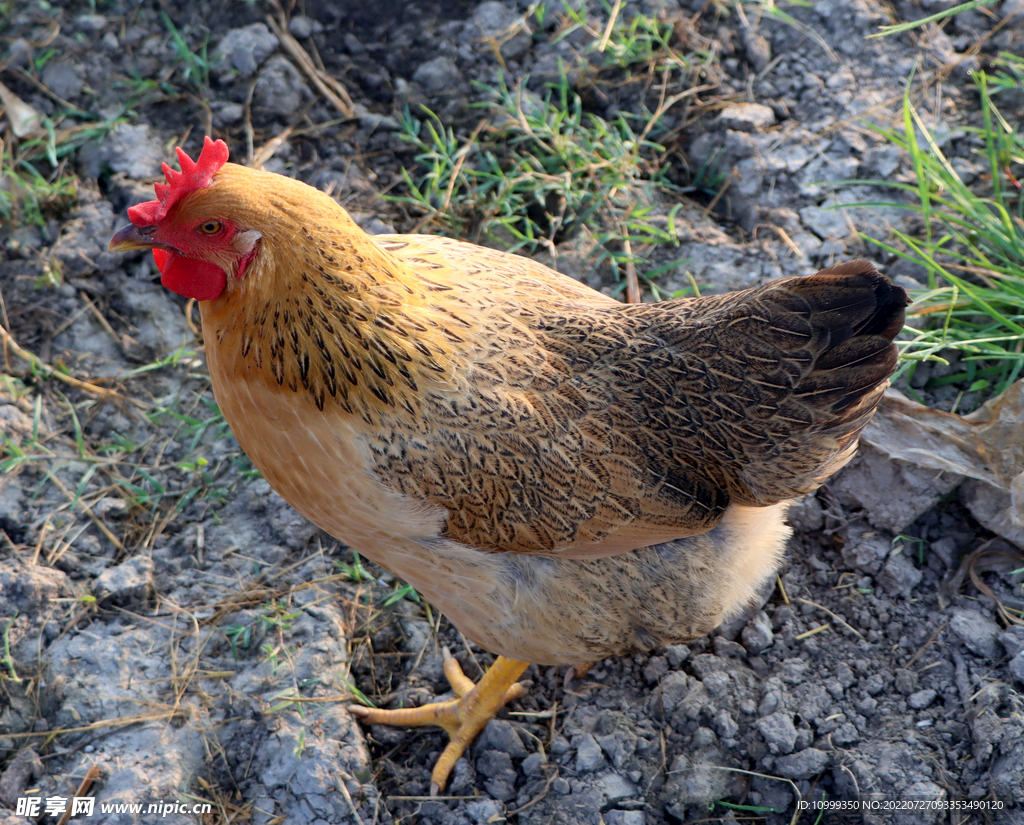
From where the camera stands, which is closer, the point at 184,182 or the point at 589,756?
the point at 184,182

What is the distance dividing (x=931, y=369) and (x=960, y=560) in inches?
30.8

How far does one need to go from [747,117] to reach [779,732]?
2737 mm

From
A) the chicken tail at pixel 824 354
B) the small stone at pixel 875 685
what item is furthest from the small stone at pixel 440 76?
the small stone at pixel 875 685

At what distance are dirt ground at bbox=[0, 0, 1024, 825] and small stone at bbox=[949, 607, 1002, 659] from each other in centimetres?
2

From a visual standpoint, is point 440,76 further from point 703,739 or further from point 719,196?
point 703,739

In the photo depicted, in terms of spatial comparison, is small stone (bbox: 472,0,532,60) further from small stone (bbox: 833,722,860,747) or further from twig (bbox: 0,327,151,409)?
small stone (bbox: 833,722,860,747)

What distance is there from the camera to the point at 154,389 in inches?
134

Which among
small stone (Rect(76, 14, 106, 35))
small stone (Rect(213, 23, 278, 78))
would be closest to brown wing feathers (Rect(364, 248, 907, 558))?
small stone (Rect(213, 23, 278, 78))

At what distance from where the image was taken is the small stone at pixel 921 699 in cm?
263

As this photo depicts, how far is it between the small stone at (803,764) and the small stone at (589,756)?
0.57m

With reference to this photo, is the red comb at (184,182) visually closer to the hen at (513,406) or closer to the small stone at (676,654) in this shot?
the hen at (513,406)

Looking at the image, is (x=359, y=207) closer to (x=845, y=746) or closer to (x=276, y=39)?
(x=276, y=39)

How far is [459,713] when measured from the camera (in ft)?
8.97

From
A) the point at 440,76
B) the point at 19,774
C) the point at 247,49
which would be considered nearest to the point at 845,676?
the point at 19,774
